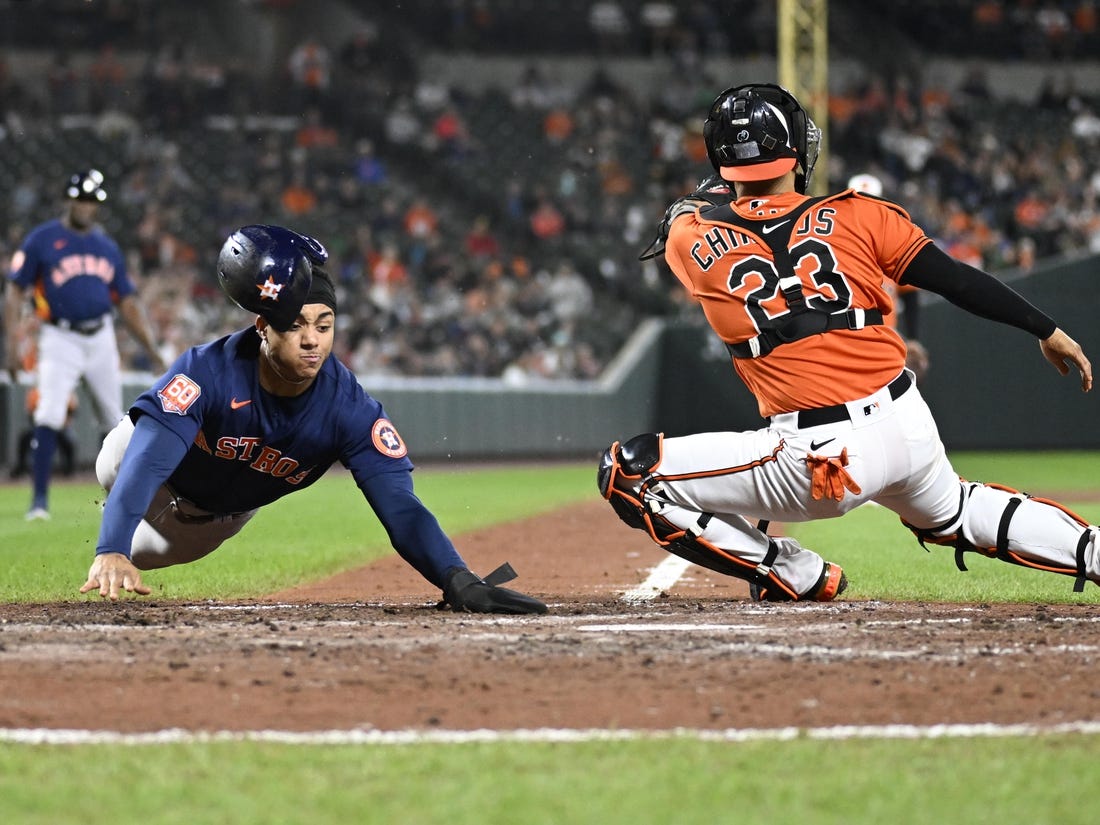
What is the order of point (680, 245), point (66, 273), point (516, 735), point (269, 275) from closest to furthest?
1. point (516, 735)
2. point (269, 275)
3. point (680, 245)
4. point (66, 273)

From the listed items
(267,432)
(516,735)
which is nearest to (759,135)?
(267,432)

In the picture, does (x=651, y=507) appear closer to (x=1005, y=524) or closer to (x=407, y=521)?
(x=407, y=521)

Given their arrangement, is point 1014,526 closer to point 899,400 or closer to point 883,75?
point 899,400

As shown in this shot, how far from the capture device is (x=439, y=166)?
79.5ft

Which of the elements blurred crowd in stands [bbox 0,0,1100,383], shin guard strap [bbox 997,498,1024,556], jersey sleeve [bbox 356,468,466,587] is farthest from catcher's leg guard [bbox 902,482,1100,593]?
blurred crowd in stands [bbox 0,0,1100,383]

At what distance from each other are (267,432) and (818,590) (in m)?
1.93

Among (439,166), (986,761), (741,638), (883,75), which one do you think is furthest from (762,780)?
(883,75)

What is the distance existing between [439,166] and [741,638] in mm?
20562

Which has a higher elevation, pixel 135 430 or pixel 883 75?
pixel 883 75

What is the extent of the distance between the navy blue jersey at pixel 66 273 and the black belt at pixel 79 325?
2cm

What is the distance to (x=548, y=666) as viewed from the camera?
150 inches

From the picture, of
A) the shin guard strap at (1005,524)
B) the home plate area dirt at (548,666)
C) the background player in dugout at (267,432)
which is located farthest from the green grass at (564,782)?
the shin guard strap at (1005,524)

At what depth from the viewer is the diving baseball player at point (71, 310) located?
10086 millimetres

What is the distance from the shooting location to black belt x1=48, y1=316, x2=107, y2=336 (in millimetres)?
10117
